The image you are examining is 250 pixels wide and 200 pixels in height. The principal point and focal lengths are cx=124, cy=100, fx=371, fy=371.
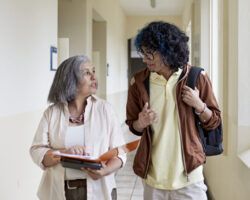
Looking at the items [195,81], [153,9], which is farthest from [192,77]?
[153,9]

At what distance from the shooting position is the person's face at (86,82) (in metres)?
1.89

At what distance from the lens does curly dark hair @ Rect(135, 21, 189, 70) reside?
5.33ft

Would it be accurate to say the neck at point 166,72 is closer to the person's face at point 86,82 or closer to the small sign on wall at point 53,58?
the person's face at point 86,82

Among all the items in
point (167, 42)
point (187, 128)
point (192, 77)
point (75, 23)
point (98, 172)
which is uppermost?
point (75, 23)

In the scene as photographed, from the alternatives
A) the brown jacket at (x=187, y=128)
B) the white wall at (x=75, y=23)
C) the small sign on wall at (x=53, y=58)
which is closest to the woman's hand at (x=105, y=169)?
the brown jacket at (x=187, y=128)

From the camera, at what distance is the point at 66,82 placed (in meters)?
1.87

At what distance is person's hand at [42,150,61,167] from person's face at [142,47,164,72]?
0.63m

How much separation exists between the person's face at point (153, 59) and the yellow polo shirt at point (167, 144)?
0.07m

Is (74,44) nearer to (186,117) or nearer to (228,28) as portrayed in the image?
(228,28)

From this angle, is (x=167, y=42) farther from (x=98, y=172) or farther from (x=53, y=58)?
(x=53, y=58)

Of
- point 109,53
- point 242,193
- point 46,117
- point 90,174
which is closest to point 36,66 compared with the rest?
point 46,117

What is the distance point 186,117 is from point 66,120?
60 centimetres

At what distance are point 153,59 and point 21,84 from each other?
1.68 metres

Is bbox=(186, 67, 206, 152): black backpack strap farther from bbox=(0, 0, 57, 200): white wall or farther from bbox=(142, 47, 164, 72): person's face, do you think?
bbox=(0, 0, 57, 200): white wall
